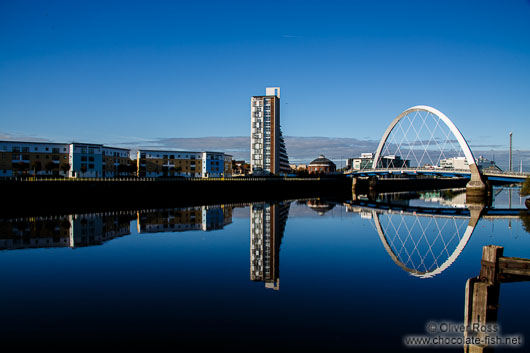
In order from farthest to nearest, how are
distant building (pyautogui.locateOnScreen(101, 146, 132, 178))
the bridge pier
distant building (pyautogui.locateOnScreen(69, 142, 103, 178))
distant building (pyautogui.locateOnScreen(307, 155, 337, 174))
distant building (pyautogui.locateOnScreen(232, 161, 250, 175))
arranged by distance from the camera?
1. distant building (pyautogui.locateOnScreen(307, 155, 337, 174))
2. distant building (pyautogui.locateOnScreen(232, 161, 250, 175))
3. distant building (pyautogui.locateOnScreen(101, 146, 132, 178))
4. distant building (pyautogui.locateOnScreen(69, 142, 103, 178))
5. the bridge pier

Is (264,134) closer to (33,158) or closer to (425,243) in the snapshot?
(33,158)

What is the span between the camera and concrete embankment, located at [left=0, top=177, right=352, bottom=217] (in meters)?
43.5

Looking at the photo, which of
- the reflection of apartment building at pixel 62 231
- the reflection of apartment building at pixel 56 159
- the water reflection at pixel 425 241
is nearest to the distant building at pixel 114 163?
the reflection of apartment building at pixel 56 159

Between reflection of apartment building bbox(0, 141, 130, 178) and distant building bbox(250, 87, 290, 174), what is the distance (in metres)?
41.1

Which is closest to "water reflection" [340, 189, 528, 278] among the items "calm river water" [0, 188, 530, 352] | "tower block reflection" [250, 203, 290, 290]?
"calm river water" [0, 188, 530, 352]

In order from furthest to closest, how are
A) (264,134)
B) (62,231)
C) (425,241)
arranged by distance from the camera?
(264,134)
(425,241)
(62,231)

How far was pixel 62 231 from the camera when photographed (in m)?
27.8

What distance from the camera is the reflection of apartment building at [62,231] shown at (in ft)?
77.6

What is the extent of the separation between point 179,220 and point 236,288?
72.2 ft

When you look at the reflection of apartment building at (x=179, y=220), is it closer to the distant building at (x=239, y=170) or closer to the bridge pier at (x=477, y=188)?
the bridge pier at (x=477, y=188)

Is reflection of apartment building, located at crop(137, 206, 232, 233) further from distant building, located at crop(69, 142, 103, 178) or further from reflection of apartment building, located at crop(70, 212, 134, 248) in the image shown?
distant building, located at crop(69, 142, 103, 178)

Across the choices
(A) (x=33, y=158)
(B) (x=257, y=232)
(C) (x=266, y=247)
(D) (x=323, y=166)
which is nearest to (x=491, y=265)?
(C) (x=266, y=247)

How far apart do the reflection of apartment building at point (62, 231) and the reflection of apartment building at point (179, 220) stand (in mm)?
1589

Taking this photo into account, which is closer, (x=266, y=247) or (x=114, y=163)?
(x=266, y=247)
